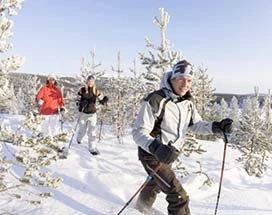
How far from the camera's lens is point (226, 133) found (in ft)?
15.5

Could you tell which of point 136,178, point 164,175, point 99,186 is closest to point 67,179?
point 99,186

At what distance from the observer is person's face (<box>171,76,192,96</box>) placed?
4.62m

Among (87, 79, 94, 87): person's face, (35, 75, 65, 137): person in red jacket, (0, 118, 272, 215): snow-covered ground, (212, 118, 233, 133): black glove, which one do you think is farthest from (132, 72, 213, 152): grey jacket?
(35, 75, 65, 137): person in red jacket

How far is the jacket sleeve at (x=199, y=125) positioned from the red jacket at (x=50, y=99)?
249 inches

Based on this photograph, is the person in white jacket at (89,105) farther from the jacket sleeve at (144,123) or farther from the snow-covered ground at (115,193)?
the jacket sleeve at (144,123)

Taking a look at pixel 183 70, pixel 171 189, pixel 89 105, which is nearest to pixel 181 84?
pixel 183 70

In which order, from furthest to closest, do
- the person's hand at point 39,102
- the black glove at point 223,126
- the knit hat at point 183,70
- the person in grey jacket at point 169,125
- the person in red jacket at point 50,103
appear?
the person in red jacket at point 50,103 → the person's hand at point 39,102 → the black glove at point 223,126 → the knit hat at point 183,70 → the person in grey jacket at point 169,125

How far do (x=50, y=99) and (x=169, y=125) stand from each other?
6572mm

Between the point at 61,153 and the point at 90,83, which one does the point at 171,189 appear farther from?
the point at 90,83

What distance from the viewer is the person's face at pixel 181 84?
15.2 ft

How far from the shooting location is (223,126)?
473cm

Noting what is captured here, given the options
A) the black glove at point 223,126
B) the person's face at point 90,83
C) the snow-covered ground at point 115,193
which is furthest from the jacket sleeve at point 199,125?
the person's face at point 90,83

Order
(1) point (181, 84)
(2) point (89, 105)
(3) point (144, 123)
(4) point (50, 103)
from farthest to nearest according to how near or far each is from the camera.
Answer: (4) point (50, 103) < (2) point (89, 105) < (1) point (181, 84) < (3) point (144, 123)

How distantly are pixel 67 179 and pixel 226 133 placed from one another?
3.28 m
